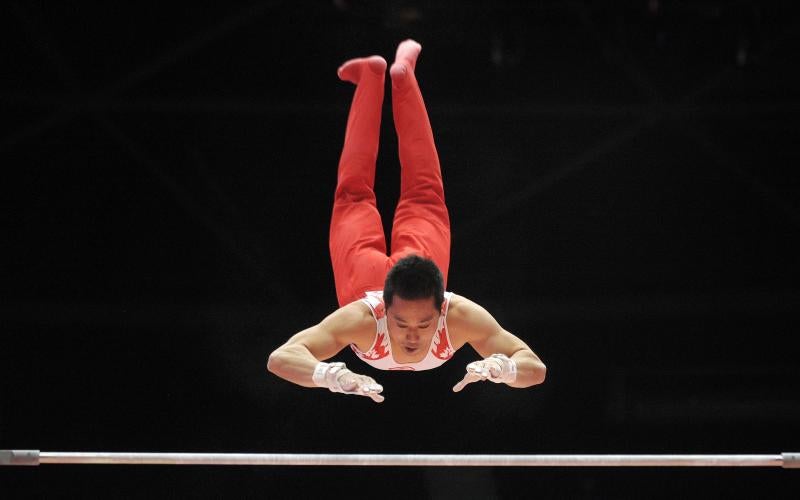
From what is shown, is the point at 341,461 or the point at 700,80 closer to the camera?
the point at 341,461

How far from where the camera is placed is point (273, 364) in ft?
10.9

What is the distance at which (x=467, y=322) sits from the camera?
11.7 feet

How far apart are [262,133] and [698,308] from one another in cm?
241

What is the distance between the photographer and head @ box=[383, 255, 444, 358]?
3330mm

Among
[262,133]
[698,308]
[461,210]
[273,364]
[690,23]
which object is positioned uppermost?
[690,23]

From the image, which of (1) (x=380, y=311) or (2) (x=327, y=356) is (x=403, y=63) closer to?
(1) (x=380, y=311)

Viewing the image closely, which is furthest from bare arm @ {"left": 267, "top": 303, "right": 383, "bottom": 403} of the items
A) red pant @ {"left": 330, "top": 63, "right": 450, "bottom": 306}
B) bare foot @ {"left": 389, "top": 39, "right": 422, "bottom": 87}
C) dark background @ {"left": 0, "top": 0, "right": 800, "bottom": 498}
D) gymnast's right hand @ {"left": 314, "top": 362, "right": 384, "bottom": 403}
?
dark background @ {"left": 0, "top": 0, "right": 800, "bottom": 498}

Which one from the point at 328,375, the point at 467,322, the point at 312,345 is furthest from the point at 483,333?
the point at 328,375

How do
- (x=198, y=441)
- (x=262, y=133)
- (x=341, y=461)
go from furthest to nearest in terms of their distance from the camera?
1. (x=262, y=133)
2. (x=198, y=441)
3. (x=341, y=461)

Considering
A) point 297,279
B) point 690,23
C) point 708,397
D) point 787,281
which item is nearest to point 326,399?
point 297,279

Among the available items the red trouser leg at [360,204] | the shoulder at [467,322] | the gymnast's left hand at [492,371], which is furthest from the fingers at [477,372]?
the red trouser leg at [360,204]

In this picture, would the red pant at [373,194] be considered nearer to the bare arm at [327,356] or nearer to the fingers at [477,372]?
the bare arm at [327,356]

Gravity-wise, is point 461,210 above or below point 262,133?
below

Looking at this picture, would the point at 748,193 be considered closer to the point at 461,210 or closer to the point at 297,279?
the point at 461,210
